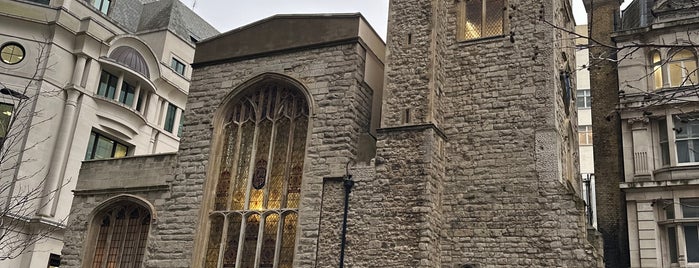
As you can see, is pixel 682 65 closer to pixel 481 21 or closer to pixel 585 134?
pixel 481 21

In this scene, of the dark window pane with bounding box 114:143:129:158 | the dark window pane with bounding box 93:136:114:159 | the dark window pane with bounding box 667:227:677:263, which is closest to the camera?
the dark window pane with bounding box 667:227:677:263

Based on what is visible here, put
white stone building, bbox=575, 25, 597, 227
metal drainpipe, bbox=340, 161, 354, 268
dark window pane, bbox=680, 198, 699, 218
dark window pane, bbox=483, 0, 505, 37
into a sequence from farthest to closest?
white stone building, bbox=575, 25, 597, 227, dark window pane, bbox=680, 198, 699, 218, dark window pane, bbox=483, 0, 505, 37, metal drainpipe, bbox=340, 161, 354, 268

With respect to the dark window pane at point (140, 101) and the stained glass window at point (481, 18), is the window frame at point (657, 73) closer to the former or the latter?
the stained glass window at point (481, 18)

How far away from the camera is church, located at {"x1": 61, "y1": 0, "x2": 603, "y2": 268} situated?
13297mm

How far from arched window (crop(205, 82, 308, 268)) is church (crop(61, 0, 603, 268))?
0.04m

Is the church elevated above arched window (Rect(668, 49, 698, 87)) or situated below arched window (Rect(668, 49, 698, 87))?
below

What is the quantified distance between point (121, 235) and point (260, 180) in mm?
4689

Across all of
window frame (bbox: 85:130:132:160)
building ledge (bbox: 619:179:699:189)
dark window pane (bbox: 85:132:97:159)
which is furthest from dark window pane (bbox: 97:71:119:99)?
building ledge (bbox: 619:179:699:189)

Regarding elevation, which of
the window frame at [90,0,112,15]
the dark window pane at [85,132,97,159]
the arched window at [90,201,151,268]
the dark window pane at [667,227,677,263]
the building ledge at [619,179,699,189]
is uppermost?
the window frame at [90,0,112,15]

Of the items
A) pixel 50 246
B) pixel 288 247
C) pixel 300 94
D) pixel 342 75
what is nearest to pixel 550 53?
pixel 342 75

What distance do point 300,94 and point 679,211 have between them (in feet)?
33.6

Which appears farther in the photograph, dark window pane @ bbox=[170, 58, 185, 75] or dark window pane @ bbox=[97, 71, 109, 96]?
dark window pane @ bbox=[170, 58, 185, 75]

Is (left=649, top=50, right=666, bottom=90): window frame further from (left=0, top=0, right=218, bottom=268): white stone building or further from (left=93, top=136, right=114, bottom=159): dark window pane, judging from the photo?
(left=93, top=136, right=114, bottom=159): dark window pane

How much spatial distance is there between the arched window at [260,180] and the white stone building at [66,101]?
34.8 ft
